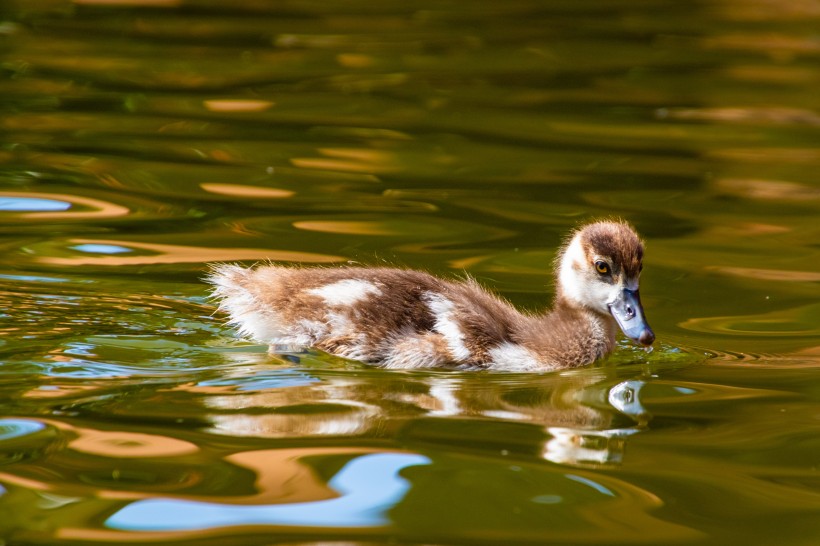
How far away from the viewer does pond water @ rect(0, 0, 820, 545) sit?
170 inches

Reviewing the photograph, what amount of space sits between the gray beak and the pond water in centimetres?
21

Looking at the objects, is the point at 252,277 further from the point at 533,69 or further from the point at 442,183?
the point at 533,69

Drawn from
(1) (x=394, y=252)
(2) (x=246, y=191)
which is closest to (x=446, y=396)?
(1) (x=394, y=252)

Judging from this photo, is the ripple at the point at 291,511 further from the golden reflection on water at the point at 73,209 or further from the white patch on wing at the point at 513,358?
the golden reflection on water at the point at 73,209

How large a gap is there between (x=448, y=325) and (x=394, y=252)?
200cm

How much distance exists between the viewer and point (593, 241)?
5.97 metres

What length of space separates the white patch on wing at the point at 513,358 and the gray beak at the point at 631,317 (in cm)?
40

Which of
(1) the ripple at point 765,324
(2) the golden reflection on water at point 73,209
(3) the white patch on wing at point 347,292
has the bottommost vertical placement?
(1) the ripple at point 765,324

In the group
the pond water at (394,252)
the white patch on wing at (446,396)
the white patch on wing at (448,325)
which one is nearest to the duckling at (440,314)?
the white patch on wing at (448,325)

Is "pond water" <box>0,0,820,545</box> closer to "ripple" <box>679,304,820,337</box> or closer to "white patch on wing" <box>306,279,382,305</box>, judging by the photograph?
"ripple" <box>679,304,820,337</box>

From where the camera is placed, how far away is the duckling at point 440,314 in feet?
18.8

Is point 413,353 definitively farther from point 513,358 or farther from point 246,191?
point 246,191

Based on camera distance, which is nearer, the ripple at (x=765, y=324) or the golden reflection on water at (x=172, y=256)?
the ripple at (x=765, y=324)

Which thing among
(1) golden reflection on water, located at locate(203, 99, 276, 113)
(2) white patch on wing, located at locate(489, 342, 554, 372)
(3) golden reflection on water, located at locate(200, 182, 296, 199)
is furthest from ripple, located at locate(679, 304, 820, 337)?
(1) golden reflection on water, located at locate(203, 99, 276, 113)
